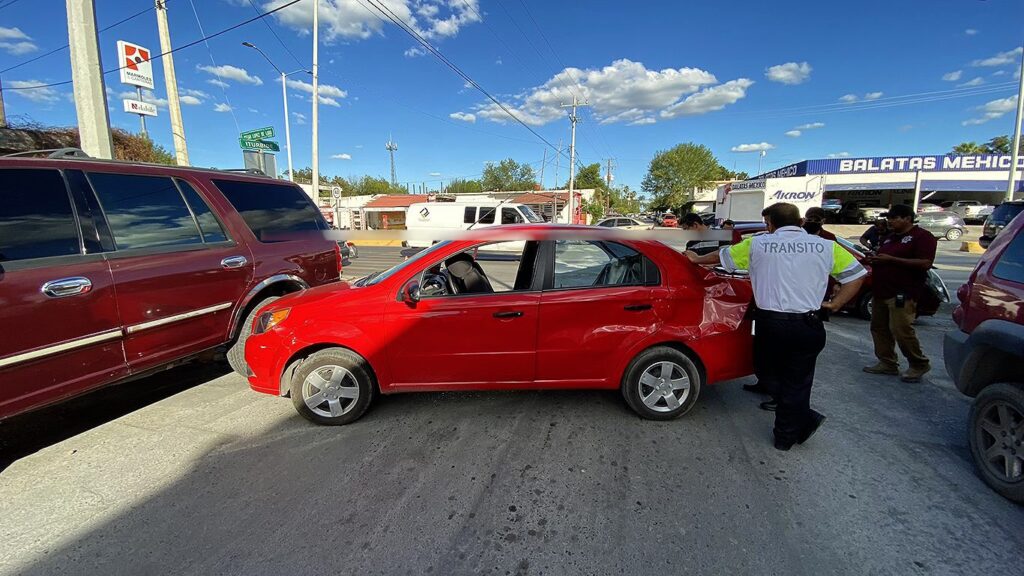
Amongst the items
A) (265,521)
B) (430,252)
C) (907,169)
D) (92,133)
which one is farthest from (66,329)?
(907,169)

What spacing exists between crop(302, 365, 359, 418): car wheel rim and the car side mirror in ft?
2.45

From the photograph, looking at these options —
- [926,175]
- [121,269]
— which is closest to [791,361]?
[121,269]

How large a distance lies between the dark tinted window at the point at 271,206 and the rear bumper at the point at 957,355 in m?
5.77

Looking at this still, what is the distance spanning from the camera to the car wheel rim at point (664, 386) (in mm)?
3416

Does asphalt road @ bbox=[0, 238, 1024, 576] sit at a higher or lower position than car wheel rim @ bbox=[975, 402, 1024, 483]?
lower

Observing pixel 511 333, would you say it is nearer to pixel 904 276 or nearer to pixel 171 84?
pixel 904 276

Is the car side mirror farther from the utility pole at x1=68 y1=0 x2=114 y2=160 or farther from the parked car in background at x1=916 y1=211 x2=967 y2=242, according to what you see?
the parked car in background at x1=916 y1=211 x2=967 y2=242

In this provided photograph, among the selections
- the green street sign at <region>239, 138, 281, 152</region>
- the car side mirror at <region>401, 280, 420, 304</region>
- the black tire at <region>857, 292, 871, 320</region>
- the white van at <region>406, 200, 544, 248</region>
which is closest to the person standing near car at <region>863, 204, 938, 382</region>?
the black tire at <region>857, 292, 871, 320</region>

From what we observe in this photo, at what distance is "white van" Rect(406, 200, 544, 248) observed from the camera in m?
14.8

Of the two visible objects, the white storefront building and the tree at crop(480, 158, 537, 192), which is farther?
the tree at crop(480, 158, 537, 192)

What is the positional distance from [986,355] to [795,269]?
130cm

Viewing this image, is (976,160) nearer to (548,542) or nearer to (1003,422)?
(1003,422)

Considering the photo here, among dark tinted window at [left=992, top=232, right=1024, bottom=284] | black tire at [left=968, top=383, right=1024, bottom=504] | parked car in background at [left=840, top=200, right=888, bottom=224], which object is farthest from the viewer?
parked car in background at [left=840, top=200, right=888, bottom=224]

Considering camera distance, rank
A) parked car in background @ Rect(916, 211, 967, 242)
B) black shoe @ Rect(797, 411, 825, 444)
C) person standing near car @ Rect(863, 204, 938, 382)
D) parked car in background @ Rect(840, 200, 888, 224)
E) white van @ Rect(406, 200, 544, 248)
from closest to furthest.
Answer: black shoe @ Rect(797, 411, 825, 444) < person standing near car @ Rect(863, 204, 938, 382) < white van @ Rect(406, 200, 544, 248) < parked car in background @ Rect(916, 211, 967, 242) < parked car in background @ Rect(840, 200, 888, 224)
